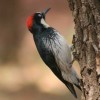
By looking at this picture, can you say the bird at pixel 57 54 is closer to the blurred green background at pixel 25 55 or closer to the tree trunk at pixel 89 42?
the tree trunk at pixel 89 42

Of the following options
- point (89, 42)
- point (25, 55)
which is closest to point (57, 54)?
point (89, 42)

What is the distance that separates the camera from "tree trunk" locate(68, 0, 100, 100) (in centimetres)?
601

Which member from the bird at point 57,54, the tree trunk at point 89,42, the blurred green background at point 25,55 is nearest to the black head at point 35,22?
the bird at point 57,54

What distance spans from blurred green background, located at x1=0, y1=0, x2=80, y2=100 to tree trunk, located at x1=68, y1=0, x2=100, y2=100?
5360 millimetres

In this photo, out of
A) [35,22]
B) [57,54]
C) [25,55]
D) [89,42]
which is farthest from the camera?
[25,55]

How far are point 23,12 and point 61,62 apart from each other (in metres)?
6.94

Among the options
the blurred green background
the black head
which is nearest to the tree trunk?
the black head

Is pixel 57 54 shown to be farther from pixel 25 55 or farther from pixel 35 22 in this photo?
pixel 25 55

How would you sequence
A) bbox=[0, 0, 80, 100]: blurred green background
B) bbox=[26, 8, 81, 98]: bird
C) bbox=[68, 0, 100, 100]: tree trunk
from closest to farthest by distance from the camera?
bbox=[68, 0, 100, 100]: tree trunk, bbox=[26, 8, 81, 98]: bird, bbox=[0, 0, 80, 100]: blurred green background

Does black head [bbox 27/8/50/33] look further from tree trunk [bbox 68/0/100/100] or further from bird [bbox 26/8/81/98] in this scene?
tree trunk [bbox 68/0/100/100]

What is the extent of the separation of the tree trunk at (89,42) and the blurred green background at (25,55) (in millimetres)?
5360

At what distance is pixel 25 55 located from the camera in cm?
1318

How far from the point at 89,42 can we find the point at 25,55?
7.15 metres

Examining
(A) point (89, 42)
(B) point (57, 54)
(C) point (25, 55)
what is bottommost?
(C) point (25, 55)
